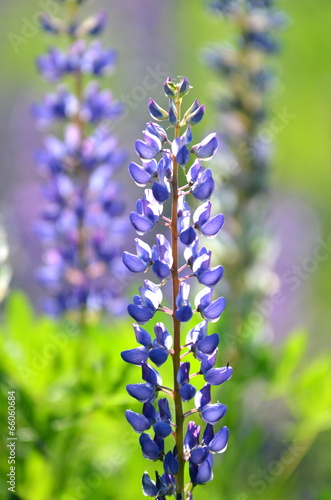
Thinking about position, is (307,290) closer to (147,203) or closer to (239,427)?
(239,427)

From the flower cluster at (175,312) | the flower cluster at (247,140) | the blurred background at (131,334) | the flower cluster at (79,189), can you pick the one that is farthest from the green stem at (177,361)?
the flower cluster at (247,140)

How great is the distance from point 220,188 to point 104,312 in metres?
0.66

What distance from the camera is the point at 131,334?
2189 mm

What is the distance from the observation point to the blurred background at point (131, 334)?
217 cm

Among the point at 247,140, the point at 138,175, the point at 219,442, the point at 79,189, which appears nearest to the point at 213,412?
the point at 219,442

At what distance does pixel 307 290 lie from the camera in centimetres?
471

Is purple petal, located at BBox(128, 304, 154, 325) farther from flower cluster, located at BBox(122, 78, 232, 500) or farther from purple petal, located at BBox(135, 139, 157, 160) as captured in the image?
purple petal, located at BBox(135, 139, 157, 160)

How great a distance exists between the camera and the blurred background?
217 cm

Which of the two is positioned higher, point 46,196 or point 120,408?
point 46,196

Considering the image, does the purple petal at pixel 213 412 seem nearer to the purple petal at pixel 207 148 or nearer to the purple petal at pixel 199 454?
the purple petal at pixel 199 454

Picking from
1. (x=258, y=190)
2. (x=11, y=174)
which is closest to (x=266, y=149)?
(x=258, y=190)

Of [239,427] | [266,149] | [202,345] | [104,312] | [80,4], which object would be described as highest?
[80,4]

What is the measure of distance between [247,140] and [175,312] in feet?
5.11

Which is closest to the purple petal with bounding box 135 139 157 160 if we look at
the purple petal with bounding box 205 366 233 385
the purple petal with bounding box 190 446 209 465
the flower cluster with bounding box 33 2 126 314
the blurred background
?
the purple petal with bounding box 205 366 233 385
